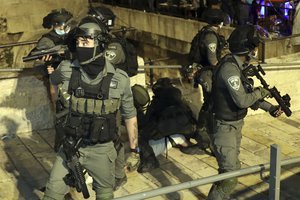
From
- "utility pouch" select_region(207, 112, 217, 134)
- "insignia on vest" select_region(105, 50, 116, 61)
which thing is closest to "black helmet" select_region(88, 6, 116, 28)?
"insignia on vest" select_region(105, 50, 116, 61)

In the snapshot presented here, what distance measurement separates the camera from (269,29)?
11180 mm

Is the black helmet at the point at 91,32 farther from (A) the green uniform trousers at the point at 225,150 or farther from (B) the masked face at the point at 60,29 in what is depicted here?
(B) the masked face at the point at 60,29

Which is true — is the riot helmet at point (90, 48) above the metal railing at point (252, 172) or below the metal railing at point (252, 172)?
above

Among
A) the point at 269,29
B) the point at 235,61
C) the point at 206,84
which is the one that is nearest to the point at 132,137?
the point at 235,61

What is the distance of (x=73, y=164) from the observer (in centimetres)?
393

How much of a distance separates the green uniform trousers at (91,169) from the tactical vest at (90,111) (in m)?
0.10

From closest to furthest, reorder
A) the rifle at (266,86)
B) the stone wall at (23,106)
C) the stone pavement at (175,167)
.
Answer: the rifle at (266,86)
the stone pavement at (175,167)
the stone wall at (23,106)

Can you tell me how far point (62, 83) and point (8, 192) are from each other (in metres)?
2.03

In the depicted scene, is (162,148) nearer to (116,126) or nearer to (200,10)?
(116,126)

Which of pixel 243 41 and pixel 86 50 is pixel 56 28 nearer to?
Result: pixel 86 50

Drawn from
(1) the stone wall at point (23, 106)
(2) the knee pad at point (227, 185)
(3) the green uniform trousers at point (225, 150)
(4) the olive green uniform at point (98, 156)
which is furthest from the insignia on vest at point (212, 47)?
(1) the stone wall at point (23, 106)

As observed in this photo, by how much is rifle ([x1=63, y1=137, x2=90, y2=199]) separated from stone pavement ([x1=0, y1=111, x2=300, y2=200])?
136cm

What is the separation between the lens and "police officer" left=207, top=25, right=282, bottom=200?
14.5 ft

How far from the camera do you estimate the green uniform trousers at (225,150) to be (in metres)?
4.55
